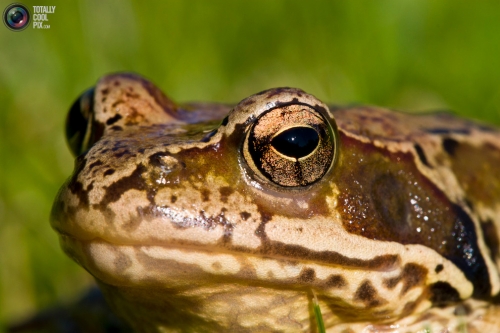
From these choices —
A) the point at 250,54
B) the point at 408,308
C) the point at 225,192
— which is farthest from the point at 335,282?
the point at 250,54

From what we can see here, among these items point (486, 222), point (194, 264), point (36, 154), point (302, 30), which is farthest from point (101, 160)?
point (302, 30)

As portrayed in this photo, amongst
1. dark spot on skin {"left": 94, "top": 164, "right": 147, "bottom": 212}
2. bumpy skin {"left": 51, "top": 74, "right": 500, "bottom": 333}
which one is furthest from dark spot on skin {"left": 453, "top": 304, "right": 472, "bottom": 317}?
dark spot on skin {"left": 94, "top": 164, "right": 147, "bottom": 212}

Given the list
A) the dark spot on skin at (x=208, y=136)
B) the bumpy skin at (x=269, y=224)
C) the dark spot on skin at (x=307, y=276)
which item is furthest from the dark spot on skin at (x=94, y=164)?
the dark spot on skin at (x=307, y=276)

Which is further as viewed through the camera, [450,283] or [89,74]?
[89,74]

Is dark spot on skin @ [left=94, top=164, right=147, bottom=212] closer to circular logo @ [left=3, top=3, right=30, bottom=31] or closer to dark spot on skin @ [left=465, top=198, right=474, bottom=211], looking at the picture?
dark spot on skin @ [left=465, top=198, right=474, bottom=211]

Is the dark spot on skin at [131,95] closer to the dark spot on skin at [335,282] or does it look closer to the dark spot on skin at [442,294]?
the dark spot on skin at [335,282]

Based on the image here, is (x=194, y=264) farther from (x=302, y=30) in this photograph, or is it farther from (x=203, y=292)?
(x=302, y=30)
